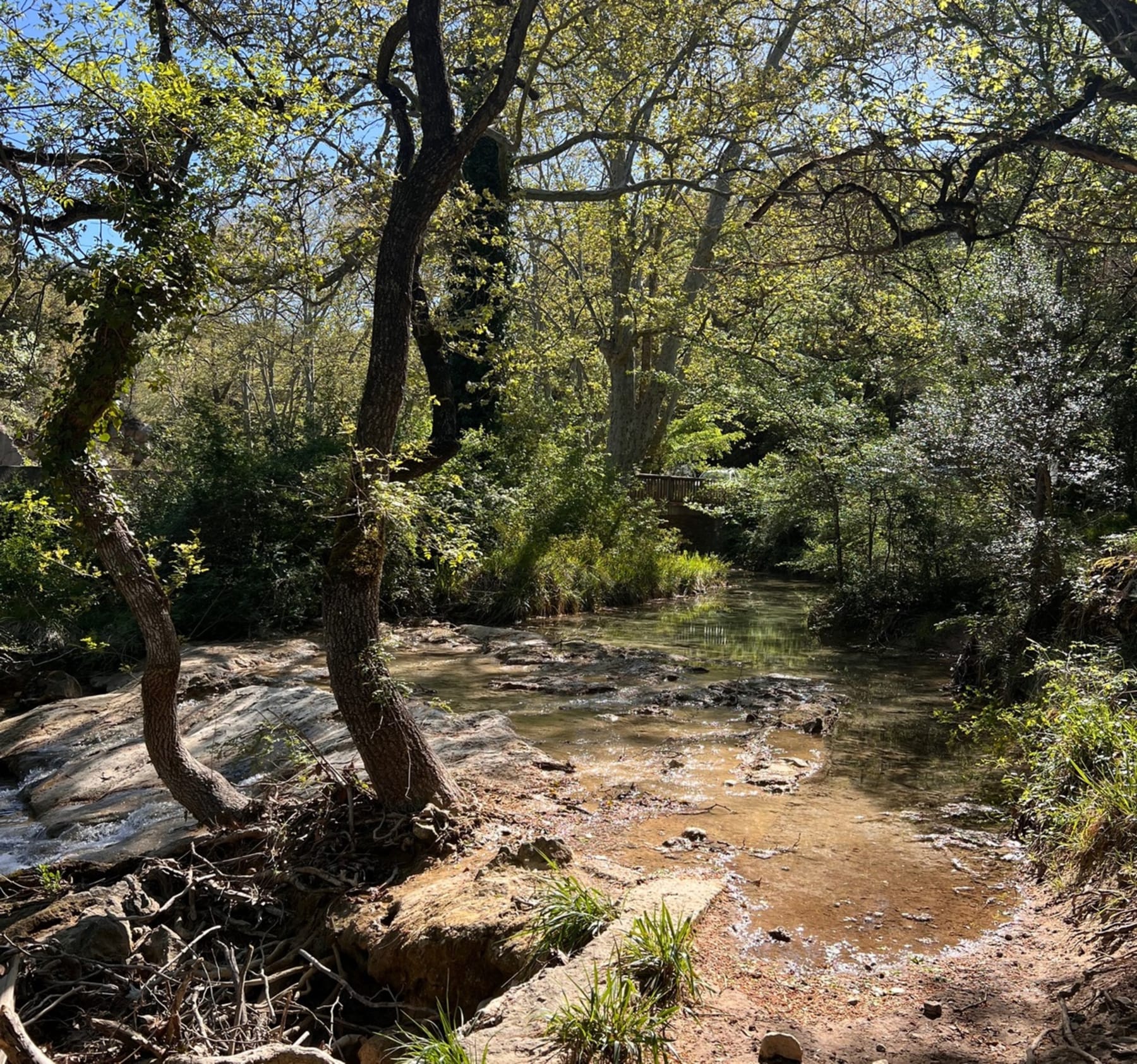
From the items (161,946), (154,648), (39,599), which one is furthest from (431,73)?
(39,599)

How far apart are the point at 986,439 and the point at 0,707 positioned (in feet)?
37.2

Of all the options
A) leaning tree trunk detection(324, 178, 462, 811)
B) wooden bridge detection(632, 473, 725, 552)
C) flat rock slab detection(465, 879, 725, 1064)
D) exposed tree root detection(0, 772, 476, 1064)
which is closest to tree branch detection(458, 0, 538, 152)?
leaning tree trunk detection(324, 178, 462, 811)

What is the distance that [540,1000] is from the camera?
10.5ft

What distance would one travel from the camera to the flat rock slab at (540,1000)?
2955mm

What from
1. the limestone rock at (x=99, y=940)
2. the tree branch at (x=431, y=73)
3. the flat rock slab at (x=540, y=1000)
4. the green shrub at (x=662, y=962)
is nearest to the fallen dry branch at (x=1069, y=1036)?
the green shrub at (x=662, y=962)

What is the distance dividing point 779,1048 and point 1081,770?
97.5 inches

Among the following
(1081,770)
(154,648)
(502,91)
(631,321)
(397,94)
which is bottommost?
(1081,770)

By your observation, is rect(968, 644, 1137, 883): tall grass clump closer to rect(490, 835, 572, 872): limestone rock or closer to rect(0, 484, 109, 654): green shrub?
rect(490, 835, 572, 872): limestone rock

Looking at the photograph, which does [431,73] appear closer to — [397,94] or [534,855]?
[397,94]

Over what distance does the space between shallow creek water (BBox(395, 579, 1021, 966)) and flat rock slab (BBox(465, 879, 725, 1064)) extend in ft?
1.81

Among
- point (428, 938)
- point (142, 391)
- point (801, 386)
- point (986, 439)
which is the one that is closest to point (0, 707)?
point (428, 938)

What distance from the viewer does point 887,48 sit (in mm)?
8094

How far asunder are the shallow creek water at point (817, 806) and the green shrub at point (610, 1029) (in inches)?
42.1

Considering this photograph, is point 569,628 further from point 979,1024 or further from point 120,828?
point 979,1024
